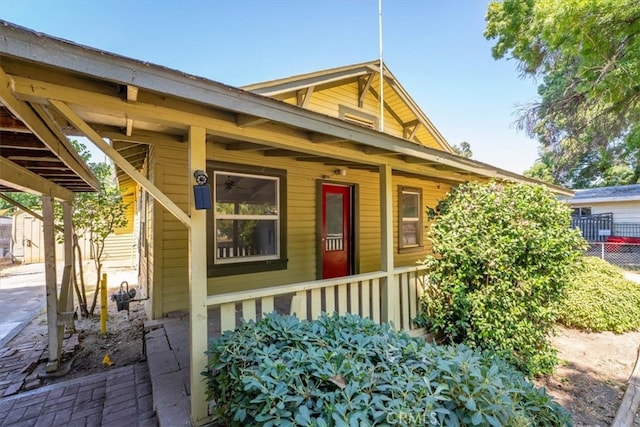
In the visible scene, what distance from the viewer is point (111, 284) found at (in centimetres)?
846

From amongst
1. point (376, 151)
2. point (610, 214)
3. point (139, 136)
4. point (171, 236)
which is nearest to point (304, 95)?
point (376, 151)

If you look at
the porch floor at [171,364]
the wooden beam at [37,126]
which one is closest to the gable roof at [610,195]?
the porch floor at [171,364]

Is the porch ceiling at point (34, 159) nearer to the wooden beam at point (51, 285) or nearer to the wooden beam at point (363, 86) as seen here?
the wooden beam at point (51, 285)

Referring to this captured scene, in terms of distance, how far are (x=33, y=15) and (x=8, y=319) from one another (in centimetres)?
569

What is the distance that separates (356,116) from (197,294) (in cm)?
625

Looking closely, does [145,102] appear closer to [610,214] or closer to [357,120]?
[357,120]

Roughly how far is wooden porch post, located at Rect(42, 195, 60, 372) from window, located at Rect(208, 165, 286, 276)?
1.72 metres

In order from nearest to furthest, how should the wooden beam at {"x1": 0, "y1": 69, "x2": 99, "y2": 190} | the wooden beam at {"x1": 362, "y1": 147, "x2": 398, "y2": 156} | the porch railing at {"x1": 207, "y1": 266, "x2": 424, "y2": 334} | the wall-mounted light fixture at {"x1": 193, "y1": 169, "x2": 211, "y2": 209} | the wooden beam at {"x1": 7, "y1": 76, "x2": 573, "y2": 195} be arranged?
the wooden beam at {"x1": 0, "y1": 69, "x2": 99, "y2": 190}
the wooden beam at {"x1": 7, "y1": 76, "x2": 573, "y2": 195}
the wall-mounted light fixture at {"x1": 193, "y1": 169, "x2": 211, "y2": 209}
the porch railing at {"x1": 207, "y1": 266, "x2": 424, "y2": 334}
the wooden beam at {"x1": 362, "y1": 147, "x2": 398, "y2": 156}

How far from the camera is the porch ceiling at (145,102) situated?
62.6 inches

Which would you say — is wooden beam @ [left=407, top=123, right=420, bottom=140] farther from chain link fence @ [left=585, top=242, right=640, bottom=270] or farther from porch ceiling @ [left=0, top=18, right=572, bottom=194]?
chain link fence @ [left=585, top=242, right=640, bottom=270]

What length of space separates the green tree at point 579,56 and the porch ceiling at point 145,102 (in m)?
4.91

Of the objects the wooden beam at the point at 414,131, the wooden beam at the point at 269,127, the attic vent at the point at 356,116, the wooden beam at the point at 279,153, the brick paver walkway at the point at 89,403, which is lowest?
the brick paver walkway at the point at 89,403

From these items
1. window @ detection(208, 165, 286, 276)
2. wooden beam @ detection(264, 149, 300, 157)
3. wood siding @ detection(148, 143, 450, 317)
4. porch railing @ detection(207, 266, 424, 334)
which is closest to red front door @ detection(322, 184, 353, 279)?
wood siding @ detection(148, 143, 450, 317)

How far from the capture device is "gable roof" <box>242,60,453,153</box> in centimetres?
596
